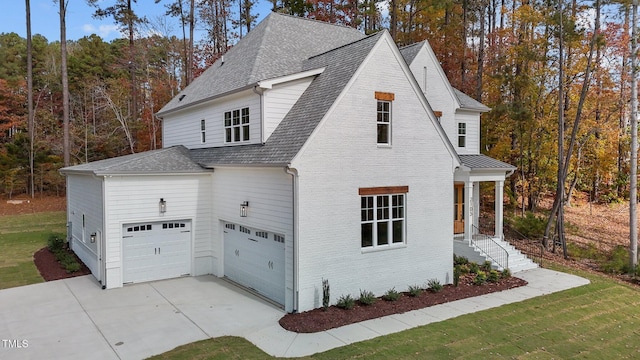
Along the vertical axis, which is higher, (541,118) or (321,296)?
(541,118)

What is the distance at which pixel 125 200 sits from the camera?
45.8 feet

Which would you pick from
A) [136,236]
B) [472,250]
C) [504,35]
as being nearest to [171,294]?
[136,236]

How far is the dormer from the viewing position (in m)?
17.8

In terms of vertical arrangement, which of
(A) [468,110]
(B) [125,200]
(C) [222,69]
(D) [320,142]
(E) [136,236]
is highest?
(C) [222,69]

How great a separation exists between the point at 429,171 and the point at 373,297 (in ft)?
15.0

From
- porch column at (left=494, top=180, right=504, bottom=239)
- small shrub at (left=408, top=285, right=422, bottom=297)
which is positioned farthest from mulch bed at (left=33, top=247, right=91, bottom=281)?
porch column at (left=494, top=180, right=504, bottom=239)

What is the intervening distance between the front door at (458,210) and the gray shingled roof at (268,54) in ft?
28.8

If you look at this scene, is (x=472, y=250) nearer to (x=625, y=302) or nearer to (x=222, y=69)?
(x=625, y=302)

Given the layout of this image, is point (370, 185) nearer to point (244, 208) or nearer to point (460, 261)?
point (244, 208)

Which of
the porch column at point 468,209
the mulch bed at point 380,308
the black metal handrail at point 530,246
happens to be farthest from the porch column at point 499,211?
the mulch bed at point 380,308

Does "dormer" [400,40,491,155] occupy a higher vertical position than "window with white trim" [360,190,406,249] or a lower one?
higher

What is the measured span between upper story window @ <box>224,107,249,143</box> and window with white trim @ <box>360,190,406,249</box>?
198 inches

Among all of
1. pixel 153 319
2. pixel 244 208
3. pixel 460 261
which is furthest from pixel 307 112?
pixel 460 261

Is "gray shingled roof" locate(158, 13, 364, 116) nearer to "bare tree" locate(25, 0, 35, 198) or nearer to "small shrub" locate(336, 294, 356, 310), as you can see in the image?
"small shrub" locate(336, 294, 356, 310)
